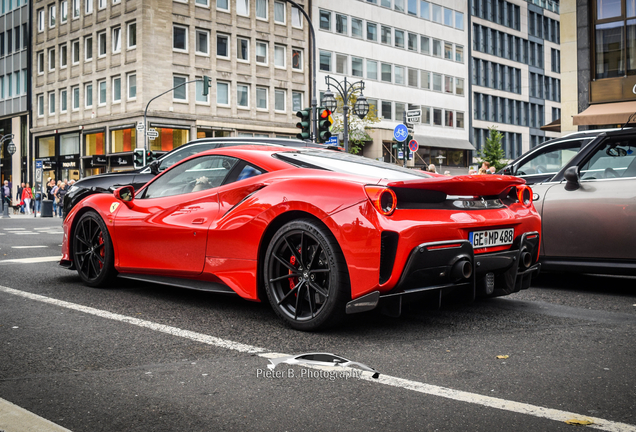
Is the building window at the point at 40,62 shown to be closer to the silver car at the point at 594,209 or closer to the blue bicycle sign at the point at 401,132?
the blue bicycle sign at the point at 401,132

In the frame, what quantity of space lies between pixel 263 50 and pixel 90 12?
11540 millimetres

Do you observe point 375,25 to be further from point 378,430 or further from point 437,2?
point 378,430

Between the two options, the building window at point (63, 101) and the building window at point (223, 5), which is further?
the building window at point (63, 101)

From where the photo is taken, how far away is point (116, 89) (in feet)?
139

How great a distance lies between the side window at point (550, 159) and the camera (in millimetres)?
7023

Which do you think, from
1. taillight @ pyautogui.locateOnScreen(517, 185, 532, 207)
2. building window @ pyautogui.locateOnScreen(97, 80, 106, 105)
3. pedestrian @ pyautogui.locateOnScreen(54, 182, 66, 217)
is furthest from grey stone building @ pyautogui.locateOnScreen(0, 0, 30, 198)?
taillight @ pyautogui.locateOnScreen(517, 185, 532, 207)

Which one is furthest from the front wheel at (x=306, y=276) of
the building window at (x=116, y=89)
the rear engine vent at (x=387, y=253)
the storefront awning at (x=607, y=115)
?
the building window at (x=116, y=89)

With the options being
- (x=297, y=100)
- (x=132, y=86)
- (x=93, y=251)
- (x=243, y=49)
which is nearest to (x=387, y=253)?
(x=93, y=251)

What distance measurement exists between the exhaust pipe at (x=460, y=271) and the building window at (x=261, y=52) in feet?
139

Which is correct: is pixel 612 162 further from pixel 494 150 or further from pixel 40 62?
pixel 494 150

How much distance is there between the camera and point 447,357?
385 centimetres

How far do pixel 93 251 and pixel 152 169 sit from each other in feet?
10.4

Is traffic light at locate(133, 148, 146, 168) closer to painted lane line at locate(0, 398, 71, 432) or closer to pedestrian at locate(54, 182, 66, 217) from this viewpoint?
pedestrian at locate(54, 182, 66, 217)

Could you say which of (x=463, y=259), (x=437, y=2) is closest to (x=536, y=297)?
(x=463, y=259)
